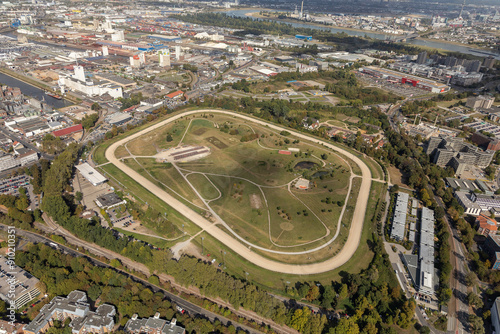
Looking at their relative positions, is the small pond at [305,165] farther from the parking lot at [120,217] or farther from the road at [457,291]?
the parking lot at [120,217]

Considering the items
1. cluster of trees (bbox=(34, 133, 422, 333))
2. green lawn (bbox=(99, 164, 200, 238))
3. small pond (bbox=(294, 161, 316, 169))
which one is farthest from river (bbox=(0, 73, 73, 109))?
small pond (bbox=(294, 161, 316, 169))

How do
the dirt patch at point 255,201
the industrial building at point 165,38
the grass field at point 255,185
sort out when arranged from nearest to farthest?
the grass field at point 255,185, the dirt patch at point 255,201, the industrial building at point 165,38

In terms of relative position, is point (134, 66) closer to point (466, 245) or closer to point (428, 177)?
point (428, 177)

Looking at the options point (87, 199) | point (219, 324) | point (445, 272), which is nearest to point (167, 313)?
point (219, 324)

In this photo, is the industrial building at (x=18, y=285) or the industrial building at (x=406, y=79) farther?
the industrial building at (x=406, y=79)

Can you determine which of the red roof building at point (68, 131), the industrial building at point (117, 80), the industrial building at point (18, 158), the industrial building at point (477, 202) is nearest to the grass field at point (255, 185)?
the industrial building at point (18, 158)

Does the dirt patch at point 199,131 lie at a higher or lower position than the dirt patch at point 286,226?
higher

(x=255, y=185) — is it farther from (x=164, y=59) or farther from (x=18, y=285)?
(x=164, y=59)
